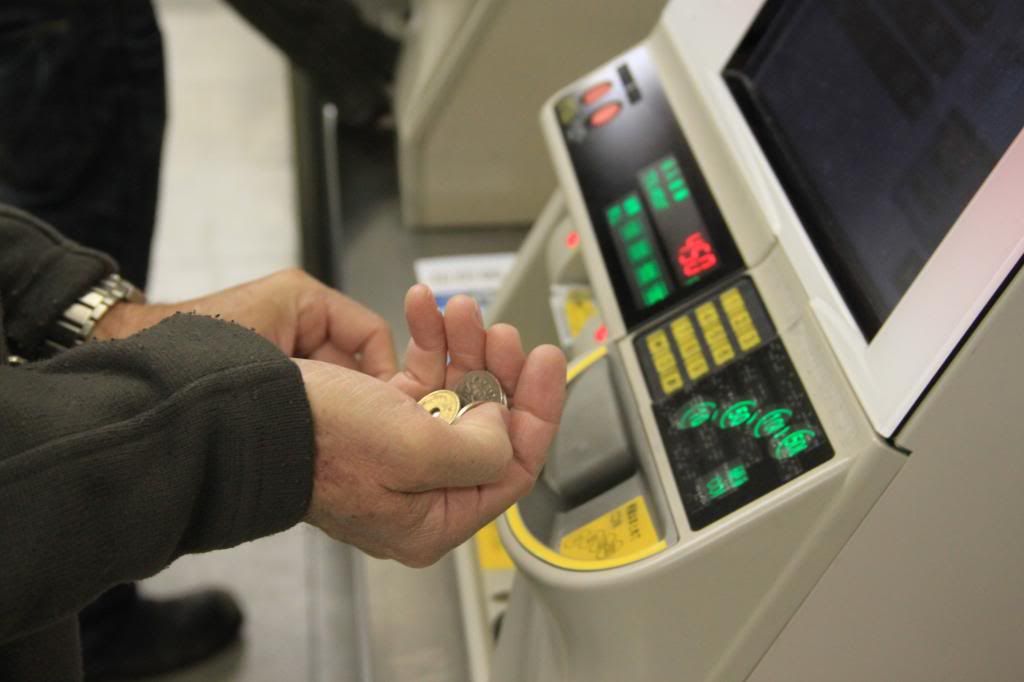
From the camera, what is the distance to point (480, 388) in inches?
26.9

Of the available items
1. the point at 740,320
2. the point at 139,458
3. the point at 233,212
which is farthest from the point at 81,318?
the point at 233,212

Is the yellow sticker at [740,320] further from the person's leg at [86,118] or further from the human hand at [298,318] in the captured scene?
the person's leg at [86,118]

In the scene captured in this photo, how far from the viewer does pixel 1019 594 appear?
1.91ft

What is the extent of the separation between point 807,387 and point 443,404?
9.6 inches

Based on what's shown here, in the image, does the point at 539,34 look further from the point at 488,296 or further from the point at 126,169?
the point at 126,169

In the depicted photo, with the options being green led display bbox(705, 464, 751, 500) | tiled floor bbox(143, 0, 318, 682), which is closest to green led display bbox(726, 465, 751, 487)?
green led display bbox(705, 464, 751, 500)

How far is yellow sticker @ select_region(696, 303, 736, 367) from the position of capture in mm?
664

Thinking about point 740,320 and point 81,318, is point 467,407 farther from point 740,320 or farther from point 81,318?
point 81,318

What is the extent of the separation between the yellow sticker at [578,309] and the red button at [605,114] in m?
0.17

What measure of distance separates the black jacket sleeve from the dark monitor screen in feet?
1.23

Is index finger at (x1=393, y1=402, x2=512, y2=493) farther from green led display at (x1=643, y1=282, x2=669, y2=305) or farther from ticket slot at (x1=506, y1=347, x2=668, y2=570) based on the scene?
green led display at (x1=643, y1=282, x2=669, y2=305)

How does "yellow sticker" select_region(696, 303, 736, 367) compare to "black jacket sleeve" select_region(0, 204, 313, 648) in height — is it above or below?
above

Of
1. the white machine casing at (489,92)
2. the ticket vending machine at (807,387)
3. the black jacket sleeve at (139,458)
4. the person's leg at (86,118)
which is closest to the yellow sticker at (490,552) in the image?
the ticket vending machine at (807,387)

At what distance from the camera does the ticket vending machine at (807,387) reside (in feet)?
1.76
